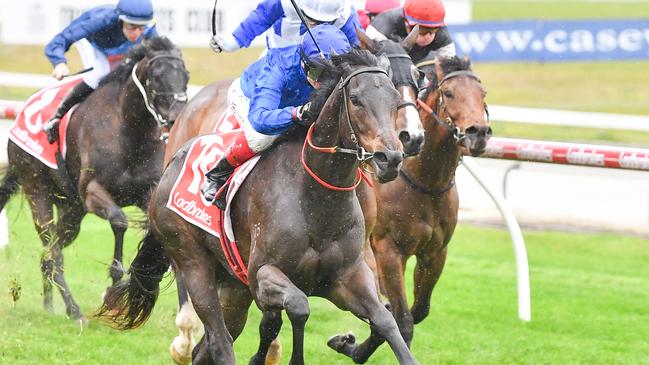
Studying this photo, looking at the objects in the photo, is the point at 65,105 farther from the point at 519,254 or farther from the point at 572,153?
the point at 572,153

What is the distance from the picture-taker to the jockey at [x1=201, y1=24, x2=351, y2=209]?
4797 mm

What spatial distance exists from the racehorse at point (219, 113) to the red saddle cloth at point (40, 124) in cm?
93

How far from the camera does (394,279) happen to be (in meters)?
6.24

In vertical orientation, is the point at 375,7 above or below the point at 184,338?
above

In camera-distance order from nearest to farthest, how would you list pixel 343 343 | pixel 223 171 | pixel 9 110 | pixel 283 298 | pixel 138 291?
pixel 283 298 → pixel 223 171 → pixel 138 291 → pixel 343 343 → pixel 9 110

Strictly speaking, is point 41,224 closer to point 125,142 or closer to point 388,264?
point 125,142

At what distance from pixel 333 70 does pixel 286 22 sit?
1.08 meters

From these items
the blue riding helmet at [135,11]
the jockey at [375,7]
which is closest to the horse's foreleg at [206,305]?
the blue riding helmet at [135,11]

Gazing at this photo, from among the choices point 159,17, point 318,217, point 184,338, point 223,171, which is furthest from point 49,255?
point 159,17

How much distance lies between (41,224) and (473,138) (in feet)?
11.6

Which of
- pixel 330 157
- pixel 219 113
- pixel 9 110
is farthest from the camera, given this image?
pixel 9 110

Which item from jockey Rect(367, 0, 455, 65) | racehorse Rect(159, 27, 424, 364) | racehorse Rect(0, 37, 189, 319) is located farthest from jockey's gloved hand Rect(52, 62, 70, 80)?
jockey Rect(367, 0, 455, 65)

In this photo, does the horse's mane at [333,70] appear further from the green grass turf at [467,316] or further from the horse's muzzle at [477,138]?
the green grass turf at [467,316]

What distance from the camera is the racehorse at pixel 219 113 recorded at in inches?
180
